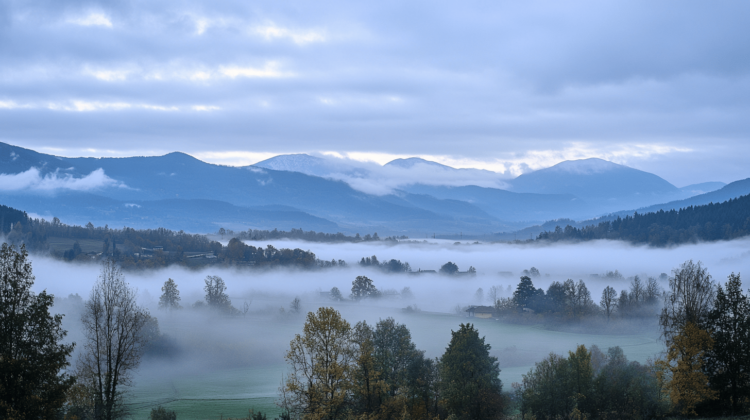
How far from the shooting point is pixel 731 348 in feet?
86.1

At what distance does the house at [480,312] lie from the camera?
304ft

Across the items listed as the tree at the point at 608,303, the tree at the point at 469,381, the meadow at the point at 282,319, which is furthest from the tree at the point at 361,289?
the tree at the point at 469,381

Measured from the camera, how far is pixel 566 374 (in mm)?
30891

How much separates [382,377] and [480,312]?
6512cm

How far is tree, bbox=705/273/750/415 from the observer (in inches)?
1026

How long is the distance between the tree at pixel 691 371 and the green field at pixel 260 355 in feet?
71.3

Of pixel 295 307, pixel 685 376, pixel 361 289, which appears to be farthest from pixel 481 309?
pixel 685 376

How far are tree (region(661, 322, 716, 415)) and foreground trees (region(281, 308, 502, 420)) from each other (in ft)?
29.4

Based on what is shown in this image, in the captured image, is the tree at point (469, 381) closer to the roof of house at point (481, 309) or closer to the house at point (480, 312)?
the house at point (480, 312)

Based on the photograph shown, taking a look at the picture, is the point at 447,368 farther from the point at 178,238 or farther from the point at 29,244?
the point at 178,238

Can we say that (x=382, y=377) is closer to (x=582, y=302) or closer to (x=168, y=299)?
(x=168, y=299)

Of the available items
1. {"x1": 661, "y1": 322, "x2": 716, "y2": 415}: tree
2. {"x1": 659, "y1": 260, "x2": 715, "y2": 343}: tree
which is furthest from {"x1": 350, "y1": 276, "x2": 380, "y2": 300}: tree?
{"x1": 661, "y1": 322, "x2": 716, "y2": 415}: tree

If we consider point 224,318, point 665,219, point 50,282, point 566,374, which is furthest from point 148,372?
point 665,219

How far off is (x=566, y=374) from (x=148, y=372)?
42187 millimetres
